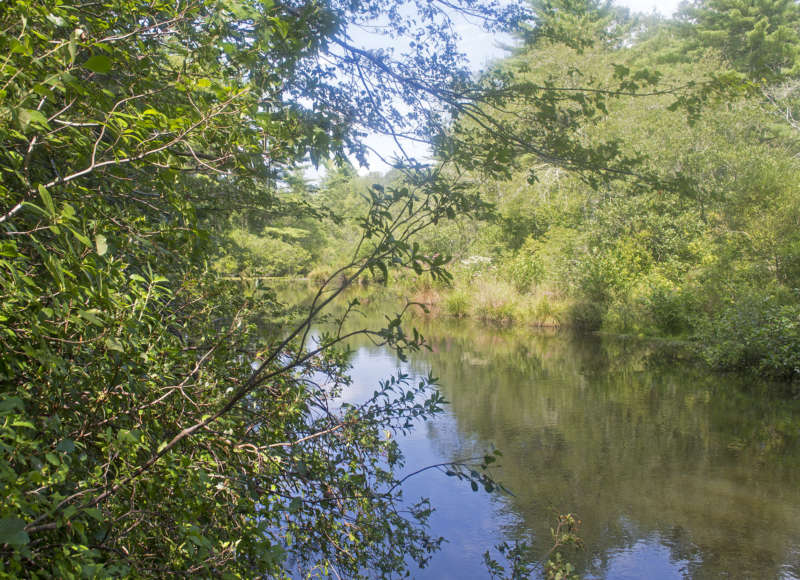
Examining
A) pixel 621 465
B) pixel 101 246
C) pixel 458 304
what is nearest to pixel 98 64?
pixel 101 246

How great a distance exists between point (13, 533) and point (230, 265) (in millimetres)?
3204

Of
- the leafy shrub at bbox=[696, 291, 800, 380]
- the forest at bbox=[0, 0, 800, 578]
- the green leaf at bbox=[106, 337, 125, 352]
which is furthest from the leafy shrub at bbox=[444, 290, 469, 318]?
the green leaf at bbox=[106, 337, 125, 352]

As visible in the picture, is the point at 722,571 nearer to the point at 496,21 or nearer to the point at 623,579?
the point at 623,579

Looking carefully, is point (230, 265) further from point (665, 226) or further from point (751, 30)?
point (751, 30)

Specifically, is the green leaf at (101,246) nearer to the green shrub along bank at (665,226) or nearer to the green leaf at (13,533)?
the green leaf at (13,533)

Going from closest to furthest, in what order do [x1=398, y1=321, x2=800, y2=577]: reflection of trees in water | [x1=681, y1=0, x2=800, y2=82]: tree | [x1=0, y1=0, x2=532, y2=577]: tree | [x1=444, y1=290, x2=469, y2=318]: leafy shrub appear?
[x1=0, y1=0, x2=532, y2=577]: tree, [x1=398, y1=321, x2=800, y2=577]: reflection of trees in water, [x1=444, y1=290, x2=469, y2=318]: leafy shrub, [x1=681, y1=0, x2=800, y2=82]: tree

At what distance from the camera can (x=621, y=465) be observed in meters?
6.54

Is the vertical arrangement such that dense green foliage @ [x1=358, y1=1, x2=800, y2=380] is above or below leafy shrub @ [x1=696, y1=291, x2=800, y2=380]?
above

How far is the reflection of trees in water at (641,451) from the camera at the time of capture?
4.96 metres

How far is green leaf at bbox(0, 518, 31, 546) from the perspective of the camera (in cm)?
102

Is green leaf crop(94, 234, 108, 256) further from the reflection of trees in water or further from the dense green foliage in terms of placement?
the reflection of trees in water

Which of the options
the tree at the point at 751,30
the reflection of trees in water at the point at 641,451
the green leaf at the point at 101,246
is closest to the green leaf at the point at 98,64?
the green leaf at the point at 101,246

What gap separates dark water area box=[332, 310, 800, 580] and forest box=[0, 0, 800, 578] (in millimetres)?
559

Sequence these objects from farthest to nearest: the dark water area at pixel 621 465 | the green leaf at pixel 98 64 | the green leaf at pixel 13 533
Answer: the dark water area at pixel 621 465 < the green leaf at pixel 98 64 < the green leaf at pixel 13 533
